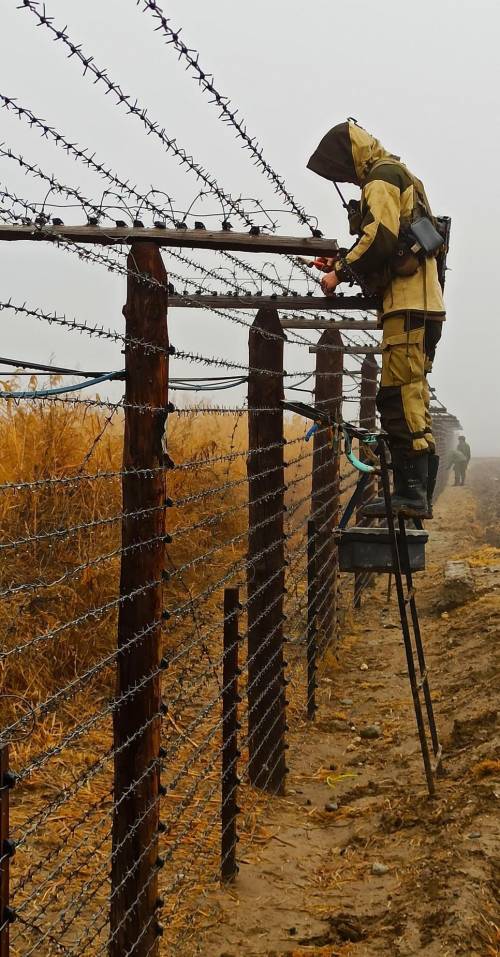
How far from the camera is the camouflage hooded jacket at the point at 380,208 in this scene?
4324 mm

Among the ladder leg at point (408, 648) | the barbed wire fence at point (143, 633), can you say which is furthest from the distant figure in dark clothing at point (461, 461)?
the ladder leg at point (408, 648)

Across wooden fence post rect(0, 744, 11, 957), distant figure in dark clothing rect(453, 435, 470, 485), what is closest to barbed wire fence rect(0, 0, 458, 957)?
wooden fence post rect(0, 744, 11, 957)

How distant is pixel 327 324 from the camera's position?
19.0ft

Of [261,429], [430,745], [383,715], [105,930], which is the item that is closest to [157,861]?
[105,930]

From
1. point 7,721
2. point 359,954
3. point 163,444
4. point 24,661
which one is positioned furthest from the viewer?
point 24,661

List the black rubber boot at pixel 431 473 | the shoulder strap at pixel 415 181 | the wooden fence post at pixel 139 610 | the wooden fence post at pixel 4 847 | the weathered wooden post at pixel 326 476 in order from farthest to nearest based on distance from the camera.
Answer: the weathered wooden post at pixel 326 476 → the black rubber boot at pixel 431 473 → the shoulder strap at pixel 415 181 → the wooden fence post at pixel 139 610 → the wooden fence post at pixel 4 847

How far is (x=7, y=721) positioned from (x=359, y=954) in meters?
2.52

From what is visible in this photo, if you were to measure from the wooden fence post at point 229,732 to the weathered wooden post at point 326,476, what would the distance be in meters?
2.88

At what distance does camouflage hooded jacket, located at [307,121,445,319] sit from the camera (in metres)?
4.32

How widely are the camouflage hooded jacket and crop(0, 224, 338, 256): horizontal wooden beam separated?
1.07m

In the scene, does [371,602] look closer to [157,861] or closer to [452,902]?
[452,902]

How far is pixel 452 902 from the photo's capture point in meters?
3.16

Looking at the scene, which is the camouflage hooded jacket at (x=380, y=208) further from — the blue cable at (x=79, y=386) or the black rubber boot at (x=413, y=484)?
the blue cable at (x=79, y=386)

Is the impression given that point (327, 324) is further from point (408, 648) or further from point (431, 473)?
point (408, 648)
